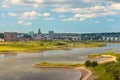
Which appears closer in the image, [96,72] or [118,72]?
[118,72]

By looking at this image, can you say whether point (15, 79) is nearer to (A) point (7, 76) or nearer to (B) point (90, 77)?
(A) point (7, 76)

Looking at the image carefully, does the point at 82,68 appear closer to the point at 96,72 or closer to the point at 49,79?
the point at 96,72

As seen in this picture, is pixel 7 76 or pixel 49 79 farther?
pixel 7 76

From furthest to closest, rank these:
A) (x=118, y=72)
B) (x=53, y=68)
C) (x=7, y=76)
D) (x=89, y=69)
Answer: (x=53, y=68) < (x=89, y=69) < (x=7, y=76) < (x=118, y=72)

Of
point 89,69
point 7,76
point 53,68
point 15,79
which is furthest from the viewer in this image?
point 53,68

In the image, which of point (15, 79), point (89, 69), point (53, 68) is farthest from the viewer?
point (53, 68)

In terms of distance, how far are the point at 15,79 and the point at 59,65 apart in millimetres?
23124

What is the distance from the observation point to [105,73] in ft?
196

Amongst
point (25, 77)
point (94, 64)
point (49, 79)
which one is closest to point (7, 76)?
point (25, 77)

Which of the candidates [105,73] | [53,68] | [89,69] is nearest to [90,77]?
[105,73]

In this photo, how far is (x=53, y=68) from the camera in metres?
76.9

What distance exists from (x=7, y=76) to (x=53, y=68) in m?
17.0

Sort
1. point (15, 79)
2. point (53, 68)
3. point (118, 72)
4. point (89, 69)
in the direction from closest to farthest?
point (118, 72) → point (15, 79) → point (89, 69) → point (53, 68)

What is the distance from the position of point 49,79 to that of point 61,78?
2495mm
